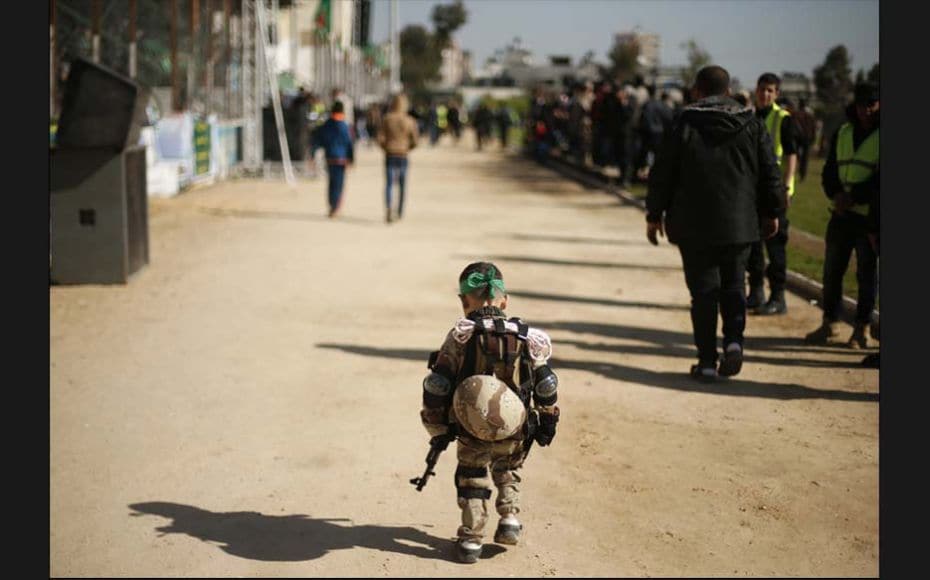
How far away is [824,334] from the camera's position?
384 inches

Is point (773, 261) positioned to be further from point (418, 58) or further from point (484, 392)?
point (418, 58)

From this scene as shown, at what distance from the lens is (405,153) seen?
1862 centimetres

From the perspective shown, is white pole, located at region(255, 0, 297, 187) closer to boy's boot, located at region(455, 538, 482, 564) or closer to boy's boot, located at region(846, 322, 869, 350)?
boy's boot, located at region(846, 322, 869, 350)

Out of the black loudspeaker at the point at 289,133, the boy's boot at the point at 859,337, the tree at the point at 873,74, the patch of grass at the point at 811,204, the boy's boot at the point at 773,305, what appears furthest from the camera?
the black loudspeaker at the point at 289,133

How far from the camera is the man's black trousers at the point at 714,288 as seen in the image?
8312mm

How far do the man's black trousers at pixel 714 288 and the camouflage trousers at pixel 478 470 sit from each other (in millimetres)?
3569

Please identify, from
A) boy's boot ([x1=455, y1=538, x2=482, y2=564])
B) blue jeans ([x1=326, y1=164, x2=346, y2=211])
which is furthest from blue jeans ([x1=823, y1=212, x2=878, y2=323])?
blue jeans ([x1=326, y1=164, x2=346, y2=211])

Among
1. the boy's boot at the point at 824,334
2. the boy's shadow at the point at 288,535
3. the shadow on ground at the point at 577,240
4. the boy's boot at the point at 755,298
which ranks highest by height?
the shadow on ground at the point at 577,240

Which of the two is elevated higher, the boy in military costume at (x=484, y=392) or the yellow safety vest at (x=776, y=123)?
the yellow safety vest at (x=776, y=123)

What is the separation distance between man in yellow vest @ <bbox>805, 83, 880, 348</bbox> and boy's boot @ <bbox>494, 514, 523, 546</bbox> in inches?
190

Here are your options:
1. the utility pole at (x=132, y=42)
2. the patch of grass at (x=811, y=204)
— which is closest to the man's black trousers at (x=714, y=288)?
the patch of grass at (x=811, y=204)

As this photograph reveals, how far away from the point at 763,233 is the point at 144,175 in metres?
7.30

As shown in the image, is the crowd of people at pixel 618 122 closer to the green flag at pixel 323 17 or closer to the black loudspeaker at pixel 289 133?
the black loudspeaker at pixel 289 133

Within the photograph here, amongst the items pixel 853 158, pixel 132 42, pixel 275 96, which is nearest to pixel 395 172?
pixel 132 42
